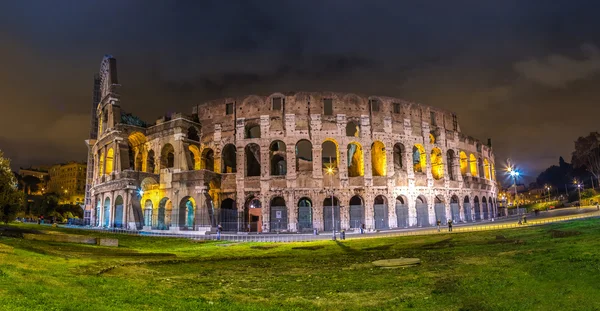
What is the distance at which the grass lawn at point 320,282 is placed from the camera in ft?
28.0

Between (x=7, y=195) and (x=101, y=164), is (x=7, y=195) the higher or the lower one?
the lower one

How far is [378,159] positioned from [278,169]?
11.8m

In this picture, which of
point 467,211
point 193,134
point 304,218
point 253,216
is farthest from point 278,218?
point 467,211

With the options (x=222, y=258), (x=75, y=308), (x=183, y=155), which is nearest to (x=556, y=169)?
(x=183, y=155)

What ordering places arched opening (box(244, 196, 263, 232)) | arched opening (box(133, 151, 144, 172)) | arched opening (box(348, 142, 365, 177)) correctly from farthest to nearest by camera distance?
arched opening (box(133, 151, 144, 172)) < arched opening (box(348, 142, 365, 177)) < arched opening (box(244, 196, 263, 232))

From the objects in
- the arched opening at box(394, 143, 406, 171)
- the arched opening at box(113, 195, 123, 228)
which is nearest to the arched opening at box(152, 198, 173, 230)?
the arched opening at box(113, 195, 123, 228)

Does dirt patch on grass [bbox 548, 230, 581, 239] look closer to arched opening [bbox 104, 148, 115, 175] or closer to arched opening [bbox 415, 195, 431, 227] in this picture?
arched opening [bbox 415, 195, 431, 227]

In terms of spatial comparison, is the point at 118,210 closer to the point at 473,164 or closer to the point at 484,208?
the point at 473,164

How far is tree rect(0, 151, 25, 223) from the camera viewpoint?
23547 millimetres

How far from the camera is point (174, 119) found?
1686 inches

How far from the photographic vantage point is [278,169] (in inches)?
1913

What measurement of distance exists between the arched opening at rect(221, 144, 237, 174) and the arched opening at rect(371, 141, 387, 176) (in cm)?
1535

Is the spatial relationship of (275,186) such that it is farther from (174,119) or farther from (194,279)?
(194,279)

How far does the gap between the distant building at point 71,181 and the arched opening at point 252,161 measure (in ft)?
271
